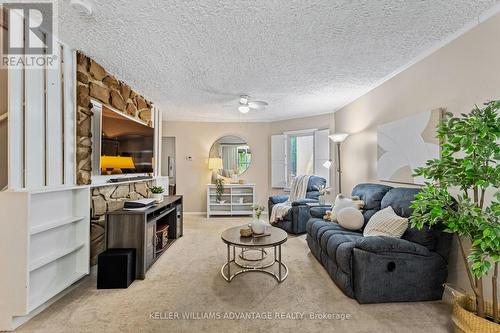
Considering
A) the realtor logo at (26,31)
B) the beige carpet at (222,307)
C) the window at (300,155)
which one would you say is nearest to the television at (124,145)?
the realtor logo at (26,31)

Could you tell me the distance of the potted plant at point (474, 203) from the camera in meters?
1.47

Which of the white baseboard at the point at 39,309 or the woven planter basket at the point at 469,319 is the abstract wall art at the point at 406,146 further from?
the white baseboard at the point at 39,309

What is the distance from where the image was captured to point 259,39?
228cm

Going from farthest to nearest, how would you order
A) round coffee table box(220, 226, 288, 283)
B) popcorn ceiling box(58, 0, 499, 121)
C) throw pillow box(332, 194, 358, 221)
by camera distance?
throw pillow box(332, 194, 358, 221) < round coffee table box(220, 226, 288, 283) < popcorn ceiling box(58, 0, 499, 121)

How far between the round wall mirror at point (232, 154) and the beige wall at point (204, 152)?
0.11 meters

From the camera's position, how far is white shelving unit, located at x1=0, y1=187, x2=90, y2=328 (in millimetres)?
1862

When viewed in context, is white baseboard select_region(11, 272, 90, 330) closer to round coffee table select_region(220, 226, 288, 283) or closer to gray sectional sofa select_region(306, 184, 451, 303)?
round coffee table select_region(220, 226, 288, 283)

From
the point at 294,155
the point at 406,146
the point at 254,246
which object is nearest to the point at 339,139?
the point at 406,146

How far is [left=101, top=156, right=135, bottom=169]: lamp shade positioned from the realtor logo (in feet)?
3.71

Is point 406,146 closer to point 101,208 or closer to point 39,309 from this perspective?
point 101,208

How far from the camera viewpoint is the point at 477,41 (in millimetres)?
2041

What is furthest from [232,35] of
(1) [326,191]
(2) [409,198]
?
(1) [326,191]

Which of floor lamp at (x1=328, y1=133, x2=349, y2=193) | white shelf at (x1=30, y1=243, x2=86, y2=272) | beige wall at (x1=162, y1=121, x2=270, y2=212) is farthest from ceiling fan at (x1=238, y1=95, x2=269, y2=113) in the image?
white shelf at (x1=30, y1=243, x2=86, y2=272)

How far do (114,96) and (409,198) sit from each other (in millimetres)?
3726
